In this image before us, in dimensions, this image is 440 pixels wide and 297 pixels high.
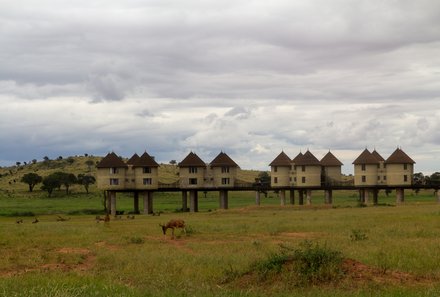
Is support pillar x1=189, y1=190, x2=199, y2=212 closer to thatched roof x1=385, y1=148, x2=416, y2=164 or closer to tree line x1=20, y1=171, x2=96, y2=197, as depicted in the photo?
thatched roof x1=385, y1=148, x2=416, y2=164

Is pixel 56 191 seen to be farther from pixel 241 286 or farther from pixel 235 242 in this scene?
pixel 241 286

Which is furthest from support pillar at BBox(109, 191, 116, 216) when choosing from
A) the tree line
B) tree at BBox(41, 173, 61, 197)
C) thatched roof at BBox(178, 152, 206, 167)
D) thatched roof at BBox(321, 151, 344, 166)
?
the tree line

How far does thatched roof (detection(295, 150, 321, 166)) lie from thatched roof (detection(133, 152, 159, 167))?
68.5 ft

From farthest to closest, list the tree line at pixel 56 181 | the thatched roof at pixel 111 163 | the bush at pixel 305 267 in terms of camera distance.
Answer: the tree line at pixel 56 181 < the thatched roof at pixel 111 163 < the bush at pixel 305 267

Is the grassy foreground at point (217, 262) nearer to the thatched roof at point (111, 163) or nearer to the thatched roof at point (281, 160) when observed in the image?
the thatched roof at point (111, 163)

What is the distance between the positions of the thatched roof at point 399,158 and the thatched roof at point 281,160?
1438 centimetres

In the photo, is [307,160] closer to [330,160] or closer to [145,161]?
[330,160]

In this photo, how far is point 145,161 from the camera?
86.8 meters

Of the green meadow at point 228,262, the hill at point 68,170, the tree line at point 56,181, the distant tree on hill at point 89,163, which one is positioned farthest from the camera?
the distant tree on hill at point 89,163

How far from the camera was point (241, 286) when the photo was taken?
1808 cm

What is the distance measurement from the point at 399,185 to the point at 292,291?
7348cm

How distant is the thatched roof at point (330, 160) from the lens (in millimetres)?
92750

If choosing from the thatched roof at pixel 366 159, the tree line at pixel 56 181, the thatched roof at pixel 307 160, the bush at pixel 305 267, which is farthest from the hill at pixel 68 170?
the bush at pixel 305 267

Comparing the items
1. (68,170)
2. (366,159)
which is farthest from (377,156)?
(68,170)
